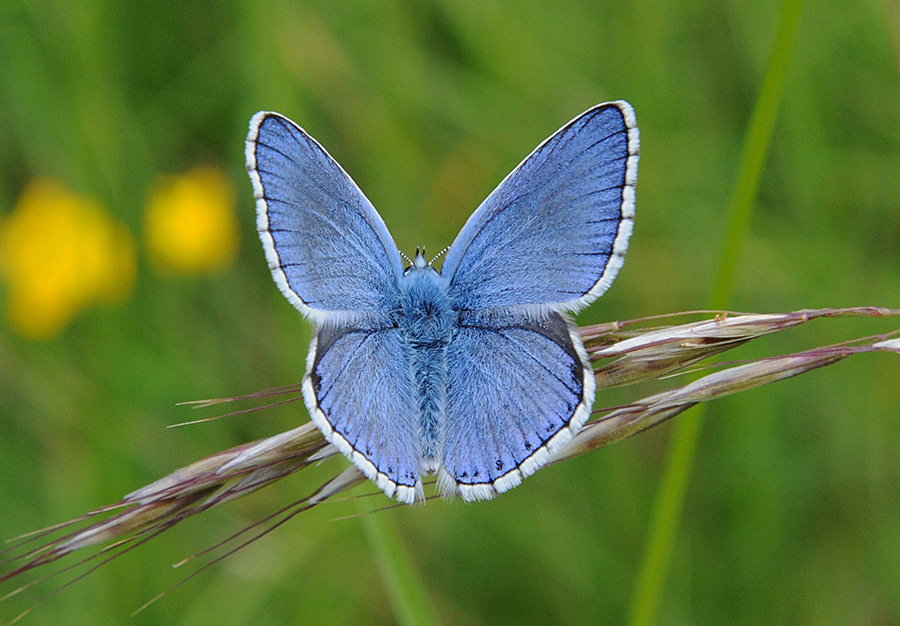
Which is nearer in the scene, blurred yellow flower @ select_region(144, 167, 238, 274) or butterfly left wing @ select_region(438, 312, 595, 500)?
butterfly left wing @ select_region(438, 312, 595, 500)

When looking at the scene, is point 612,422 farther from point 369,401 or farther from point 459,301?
point 459,301

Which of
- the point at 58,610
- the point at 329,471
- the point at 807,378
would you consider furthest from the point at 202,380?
the point at 807,378

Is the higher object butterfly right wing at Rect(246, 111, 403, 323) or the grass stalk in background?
butterfly right wing at Rect(246, 111, 403, 323)

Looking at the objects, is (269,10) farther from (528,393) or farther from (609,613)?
(609,613)

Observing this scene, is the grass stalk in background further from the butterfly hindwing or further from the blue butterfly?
the butterfly hindwing

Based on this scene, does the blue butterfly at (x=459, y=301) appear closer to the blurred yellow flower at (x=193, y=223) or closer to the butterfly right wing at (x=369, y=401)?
the butterfly right wing at (x=369, y=401)

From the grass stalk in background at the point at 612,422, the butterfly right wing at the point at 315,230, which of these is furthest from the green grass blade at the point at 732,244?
the butterfly right wing at the point at 315,230

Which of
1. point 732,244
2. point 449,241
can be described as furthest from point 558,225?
point 449,241

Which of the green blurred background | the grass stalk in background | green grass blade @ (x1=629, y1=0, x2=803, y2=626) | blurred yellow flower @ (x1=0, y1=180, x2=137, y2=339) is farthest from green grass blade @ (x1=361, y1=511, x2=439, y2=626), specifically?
blurred yellow flower @ (x1=0, y1=180, x2=137, y2=339)
